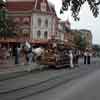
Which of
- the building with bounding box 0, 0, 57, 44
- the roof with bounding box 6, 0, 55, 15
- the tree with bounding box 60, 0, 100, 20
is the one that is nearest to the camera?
the tree with bounding box 60, 0, 100, 20

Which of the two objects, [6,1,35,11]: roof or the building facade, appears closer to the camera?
the building facade

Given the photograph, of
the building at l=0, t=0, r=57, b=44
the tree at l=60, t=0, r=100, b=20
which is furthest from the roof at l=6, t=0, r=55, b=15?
Answer: the tree at l=60, t=0, r=100, b=20

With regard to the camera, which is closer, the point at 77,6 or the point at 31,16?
the point at 77,6

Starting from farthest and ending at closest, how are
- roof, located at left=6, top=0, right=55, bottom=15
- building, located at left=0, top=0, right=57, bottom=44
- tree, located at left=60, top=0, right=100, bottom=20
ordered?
roof, located at left=6, top=0, right=55, bottom=15 → building, located at left=0, top=0, right=57, bottom=44 → tree, located at left=60, top=0, right=100, bottom=20

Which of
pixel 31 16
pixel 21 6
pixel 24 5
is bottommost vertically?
pixel 31 16

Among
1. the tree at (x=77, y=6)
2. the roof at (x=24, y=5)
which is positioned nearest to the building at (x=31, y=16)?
the roof at (x=24, y=5)

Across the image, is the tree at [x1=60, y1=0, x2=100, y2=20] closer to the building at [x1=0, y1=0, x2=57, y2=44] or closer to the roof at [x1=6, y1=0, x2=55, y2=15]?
the building at [x1=0, y1=0, x2=57, y2=44]

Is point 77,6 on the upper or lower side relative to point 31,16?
lower

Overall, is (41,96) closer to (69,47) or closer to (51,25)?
(69,47)

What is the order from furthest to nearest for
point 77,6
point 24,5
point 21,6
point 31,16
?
1. point 24,5
2. point 21,6
3. point 31,16
4. point 77,6

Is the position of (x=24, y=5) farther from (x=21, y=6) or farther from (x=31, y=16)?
(x=31, y=16)

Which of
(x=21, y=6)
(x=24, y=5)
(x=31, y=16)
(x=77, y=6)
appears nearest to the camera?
(x=77, y=6)

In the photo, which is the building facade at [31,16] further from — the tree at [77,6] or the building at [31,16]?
the tree at [77,6]

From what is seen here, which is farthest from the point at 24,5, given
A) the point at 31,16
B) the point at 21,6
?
the point at 31,16
